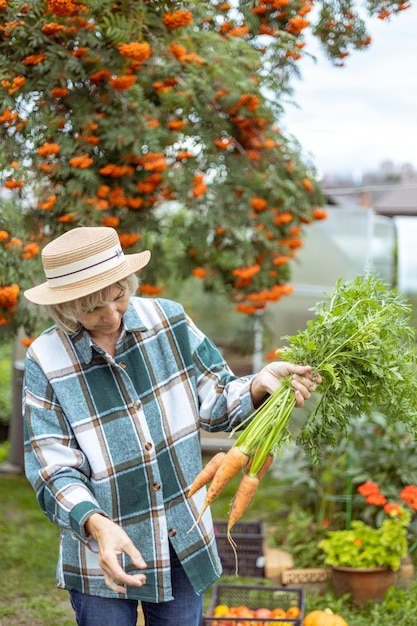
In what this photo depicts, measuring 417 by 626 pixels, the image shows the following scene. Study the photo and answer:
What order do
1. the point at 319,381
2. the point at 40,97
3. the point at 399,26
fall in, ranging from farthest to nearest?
the point at 399,26, the point at 40,97, the point at 319,381

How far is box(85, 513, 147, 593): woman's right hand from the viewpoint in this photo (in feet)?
5.29

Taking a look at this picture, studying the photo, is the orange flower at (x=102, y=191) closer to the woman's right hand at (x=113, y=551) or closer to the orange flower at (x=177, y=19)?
the orange flower at (x=177, y=19)

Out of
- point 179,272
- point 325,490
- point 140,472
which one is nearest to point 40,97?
point 179,272

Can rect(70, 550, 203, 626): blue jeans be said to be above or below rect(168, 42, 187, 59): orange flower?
below

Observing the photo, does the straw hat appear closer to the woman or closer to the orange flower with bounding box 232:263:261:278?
the woman

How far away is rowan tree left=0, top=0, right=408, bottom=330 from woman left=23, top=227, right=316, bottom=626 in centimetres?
131

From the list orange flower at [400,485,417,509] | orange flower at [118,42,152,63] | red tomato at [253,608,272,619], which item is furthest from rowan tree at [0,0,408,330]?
red tomato at [253,608,272,619]

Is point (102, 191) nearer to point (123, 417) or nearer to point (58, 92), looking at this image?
point (58, 92)

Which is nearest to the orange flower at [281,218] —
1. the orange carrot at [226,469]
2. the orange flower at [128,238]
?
the orange flower at [128,238]

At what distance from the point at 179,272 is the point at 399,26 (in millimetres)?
1753

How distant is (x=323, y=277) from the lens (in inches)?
253

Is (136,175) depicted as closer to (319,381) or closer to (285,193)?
(285,193)

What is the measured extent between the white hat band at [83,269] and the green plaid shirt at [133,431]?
0.14 m

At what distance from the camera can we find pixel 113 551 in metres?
1.65
